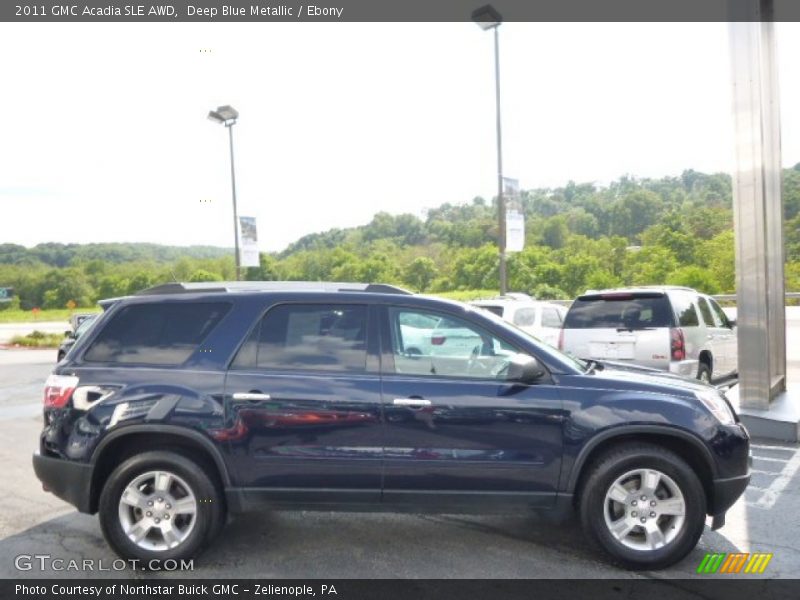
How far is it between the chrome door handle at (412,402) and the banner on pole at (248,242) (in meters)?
19.7

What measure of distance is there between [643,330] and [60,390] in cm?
702

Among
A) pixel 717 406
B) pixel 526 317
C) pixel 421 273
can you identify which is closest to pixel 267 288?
pixel 717 406

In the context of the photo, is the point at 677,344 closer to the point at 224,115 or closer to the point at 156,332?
the point at 156,332

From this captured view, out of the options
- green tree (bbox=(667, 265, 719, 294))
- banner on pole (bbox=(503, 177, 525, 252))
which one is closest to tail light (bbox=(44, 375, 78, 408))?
banner on pole (bbox=(503, 177, 525, 252))

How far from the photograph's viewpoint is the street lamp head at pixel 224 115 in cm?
2402

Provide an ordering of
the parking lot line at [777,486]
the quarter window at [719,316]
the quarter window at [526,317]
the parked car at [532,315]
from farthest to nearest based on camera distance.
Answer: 1. the quarter window at [526,317]
2. the parked car at [532,315]
3. the quarter window at [719,316]
4. the parking lot line at [777,486]

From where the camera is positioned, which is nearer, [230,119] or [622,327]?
[622,327]

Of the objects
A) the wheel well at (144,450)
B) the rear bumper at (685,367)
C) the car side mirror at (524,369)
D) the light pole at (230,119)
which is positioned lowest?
the rear bumper at (685,367)

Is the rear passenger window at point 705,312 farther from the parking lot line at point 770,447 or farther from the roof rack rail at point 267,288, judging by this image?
the roof rack rail at point 267,288

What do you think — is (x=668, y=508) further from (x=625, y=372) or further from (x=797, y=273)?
(x=797, y=273)

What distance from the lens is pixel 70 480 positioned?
4422 mm

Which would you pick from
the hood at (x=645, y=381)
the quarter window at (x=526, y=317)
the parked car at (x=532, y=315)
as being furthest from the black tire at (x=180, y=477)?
the quarter window at (x=526, y=317)

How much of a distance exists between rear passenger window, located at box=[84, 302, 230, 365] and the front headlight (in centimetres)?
315
